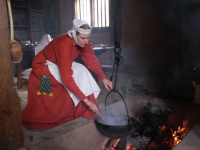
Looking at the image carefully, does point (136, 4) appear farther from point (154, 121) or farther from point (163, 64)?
point (154, 121)

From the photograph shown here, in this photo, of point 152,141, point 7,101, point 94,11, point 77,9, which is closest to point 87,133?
point 152,141

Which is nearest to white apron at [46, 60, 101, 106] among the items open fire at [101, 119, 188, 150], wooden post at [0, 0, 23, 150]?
open fire at [101, 119, 188, 150]

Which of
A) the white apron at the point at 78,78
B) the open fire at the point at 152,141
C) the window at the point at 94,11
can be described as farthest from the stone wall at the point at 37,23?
the open fire at the point at 152,141

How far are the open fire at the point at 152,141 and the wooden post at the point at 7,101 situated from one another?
1399mm

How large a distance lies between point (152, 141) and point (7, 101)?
1.99 m

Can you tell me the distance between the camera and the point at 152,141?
8.87 feet

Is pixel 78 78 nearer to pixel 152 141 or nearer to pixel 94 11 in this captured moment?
pixel 152 141

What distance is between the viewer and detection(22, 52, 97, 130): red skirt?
9.30 feet

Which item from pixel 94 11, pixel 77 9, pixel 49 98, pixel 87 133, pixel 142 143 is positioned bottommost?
pixel 142 143

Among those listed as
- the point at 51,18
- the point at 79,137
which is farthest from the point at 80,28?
the point at 51,18

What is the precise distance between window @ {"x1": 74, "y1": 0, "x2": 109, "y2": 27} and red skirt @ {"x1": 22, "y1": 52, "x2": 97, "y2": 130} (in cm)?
423

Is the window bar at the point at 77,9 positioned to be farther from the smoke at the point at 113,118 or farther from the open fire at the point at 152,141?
the open fire at the point at 152,141

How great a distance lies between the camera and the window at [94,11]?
6606 mm

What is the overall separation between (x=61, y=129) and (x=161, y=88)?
9.42 ft
